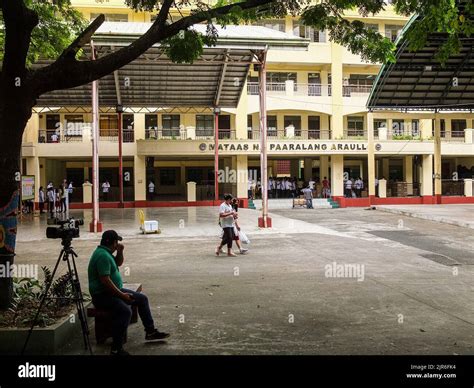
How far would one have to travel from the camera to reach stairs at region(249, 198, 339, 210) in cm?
3195

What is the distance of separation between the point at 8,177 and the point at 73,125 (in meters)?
31.1

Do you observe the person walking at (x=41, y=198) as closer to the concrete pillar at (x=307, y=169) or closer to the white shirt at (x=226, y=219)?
the white shirt at (x=226, y=219)

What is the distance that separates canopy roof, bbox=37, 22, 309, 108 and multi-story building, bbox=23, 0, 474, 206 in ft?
7.72

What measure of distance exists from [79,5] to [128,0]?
1150 inches

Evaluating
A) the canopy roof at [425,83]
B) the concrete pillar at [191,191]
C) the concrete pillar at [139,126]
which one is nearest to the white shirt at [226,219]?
the canopy roof at [425,83]

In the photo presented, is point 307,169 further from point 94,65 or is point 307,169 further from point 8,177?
point 8,177

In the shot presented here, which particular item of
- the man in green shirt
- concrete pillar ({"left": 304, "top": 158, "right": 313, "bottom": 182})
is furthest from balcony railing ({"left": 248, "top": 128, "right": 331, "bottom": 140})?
the man in green shirt

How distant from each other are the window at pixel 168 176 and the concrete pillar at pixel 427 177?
1917 cm

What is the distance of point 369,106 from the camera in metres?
29.5

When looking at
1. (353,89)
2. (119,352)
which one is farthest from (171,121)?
(119,352)

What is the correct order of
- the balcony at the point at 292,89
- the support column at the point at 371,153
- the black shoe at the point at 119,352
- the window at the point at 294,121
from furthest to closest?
1. the window at the point at 294,121
2. the balcony at the point at 292,89
3. the support column at the point at 371,153
4. the black shoe at the point at 119,352

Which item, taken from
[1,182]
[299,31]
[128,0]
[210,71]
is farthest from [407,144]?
[1,182]

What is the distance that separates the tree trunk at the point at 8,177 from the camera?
252 inches

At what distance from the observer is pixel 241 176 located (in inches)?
1312
